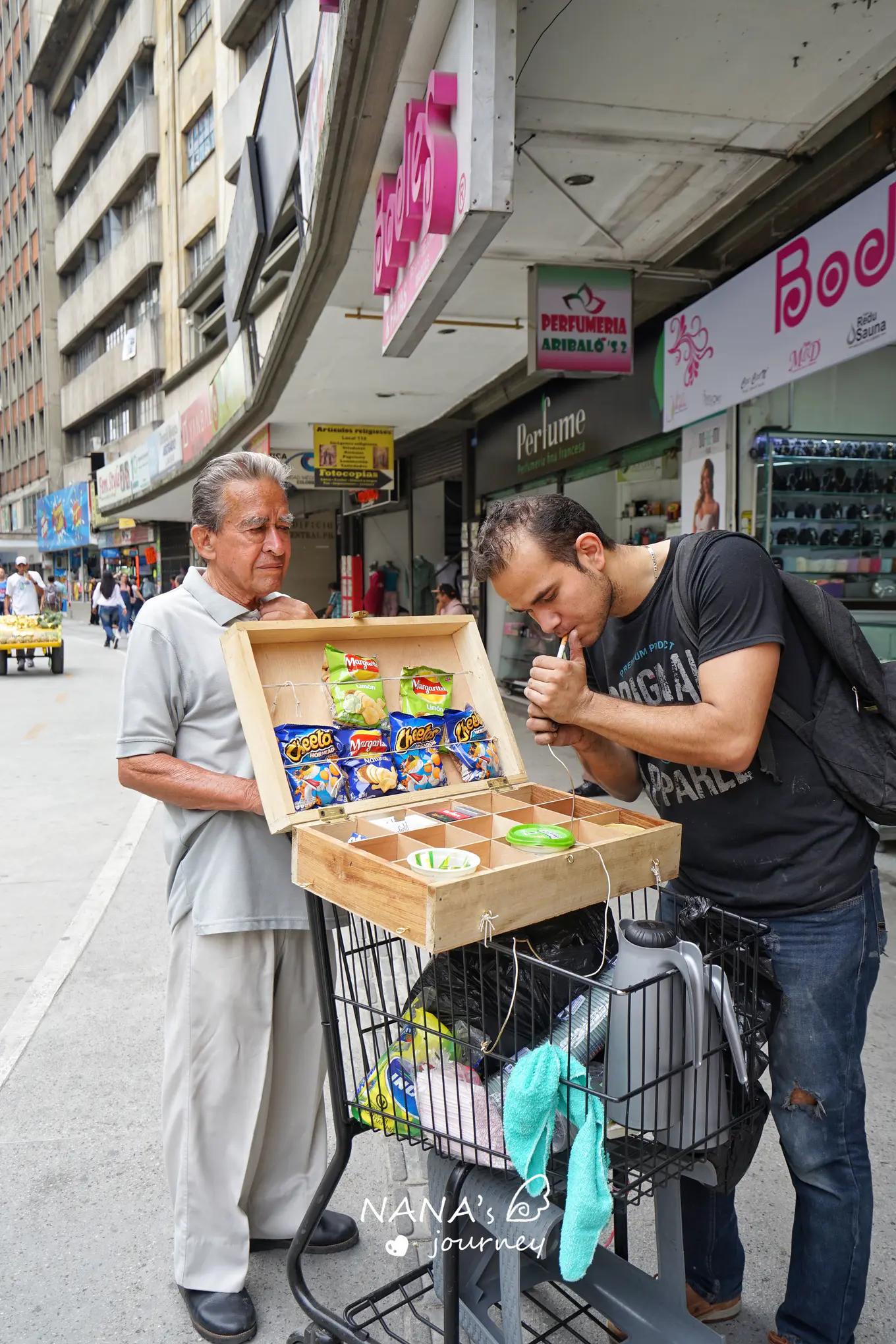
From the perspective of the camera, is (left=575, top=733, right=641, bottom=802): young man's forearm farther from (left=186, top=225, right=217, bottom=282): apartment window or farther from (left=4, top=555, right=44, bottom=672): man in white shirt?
(left=186, top=225, right=217, bottom=282): apartment window

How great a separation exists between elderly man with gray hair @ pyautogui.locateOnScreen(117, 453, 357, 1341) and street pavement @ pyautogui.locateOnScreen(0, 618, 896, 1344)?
26 cm

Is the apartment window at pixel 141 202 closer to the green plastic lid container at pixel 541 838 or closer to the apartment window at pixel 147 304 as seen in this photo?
the apartment window at pixel 147 304

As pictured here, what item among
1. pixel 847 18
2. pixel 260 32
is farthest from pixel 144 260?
pixel 847 18

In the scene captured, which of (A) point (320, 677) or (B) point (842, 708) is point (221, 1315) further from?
(B) point (842, 708)

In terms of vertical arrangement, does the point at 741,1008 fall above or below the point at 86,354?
below

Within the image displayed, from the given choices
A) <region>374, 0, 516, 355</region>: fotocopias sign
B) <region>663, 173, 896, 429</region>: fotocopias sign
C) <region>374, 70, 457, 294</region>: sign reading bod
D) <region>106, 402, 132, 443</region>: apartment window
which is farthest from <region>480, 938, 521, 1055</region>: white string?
<region>106, 402, 132, 443</region>: apartment window

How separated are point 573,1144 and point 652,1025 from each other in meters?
0.24

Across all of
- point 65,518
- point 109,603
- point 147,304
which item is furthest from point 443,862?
point 65,518

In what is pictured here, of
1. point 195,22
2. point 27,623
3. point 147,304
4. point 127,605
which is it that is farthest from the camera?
point 147,304

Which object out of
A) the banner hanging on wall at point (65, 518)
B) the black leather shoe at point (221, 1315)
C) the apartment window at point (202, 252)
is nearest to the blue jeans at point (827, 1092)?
the black leather shoe at point (221, 1315)

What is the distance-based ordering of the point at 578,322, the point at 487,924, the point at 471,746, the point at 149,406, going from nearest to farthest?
the point at 487,924
the point at 471,746
the point at 578,322
the point at 149,406

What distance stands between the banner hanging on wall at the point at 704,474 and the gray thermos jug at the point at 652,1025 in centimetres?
605

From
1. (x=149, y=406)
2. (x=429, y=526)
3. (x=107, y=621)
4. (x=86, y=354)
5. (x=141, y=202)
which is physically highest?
(x=141, y=202)

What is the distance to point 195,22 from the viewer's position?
1117 inches
